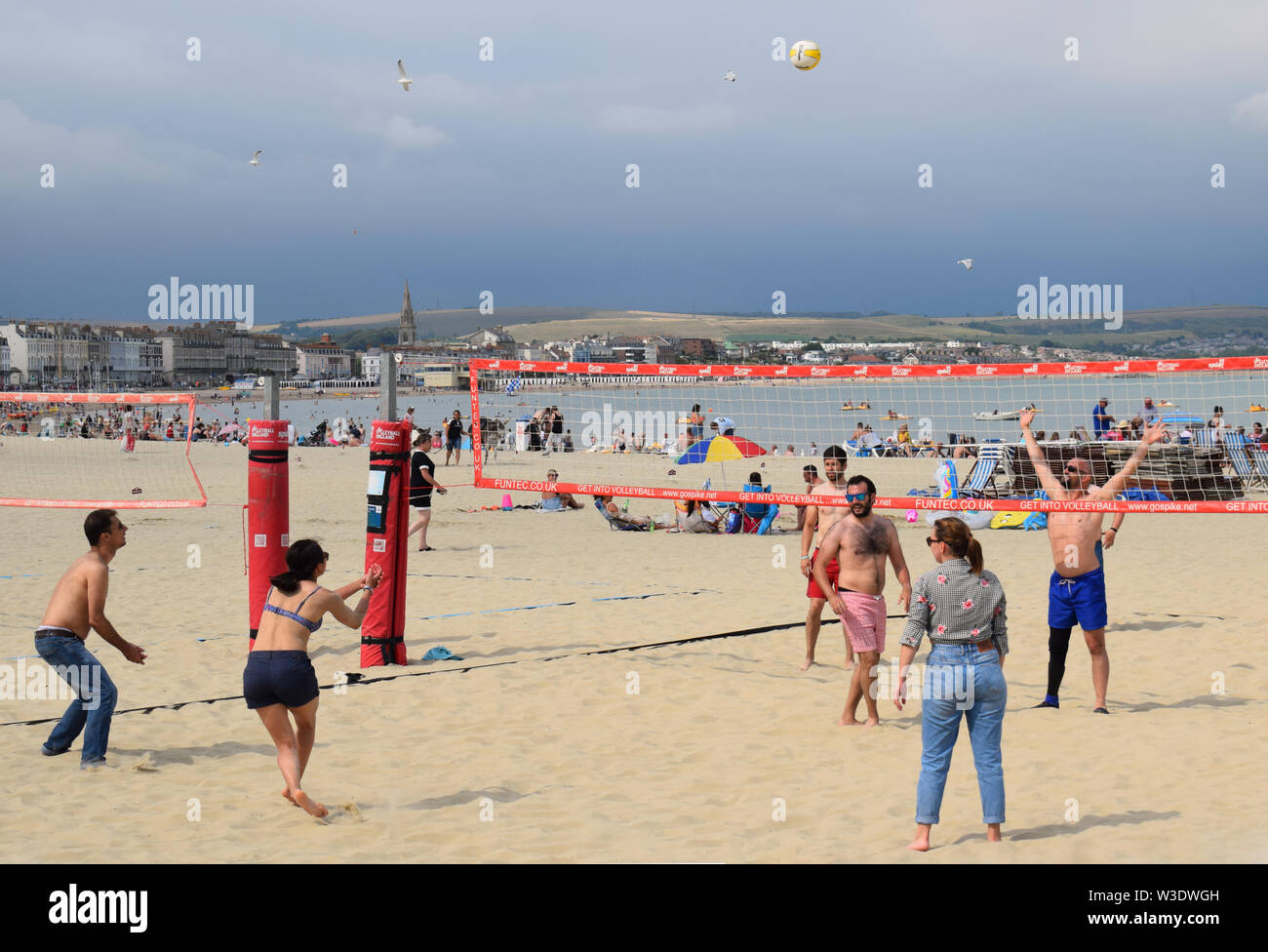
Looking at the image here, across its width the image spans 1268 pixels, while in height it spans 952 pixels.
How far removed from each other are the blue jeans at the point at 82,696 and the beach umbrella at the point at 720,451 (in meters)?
12.6

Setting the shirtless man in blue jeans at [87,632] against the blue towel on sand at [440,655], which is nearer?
the shirtless man in blue jeans at [87,632]

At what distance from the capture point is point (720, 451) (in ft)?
59.2

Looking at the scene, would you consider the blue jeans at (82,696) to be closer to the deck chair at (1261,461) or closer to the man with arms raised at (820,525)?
the man with arms raised at (820,525)

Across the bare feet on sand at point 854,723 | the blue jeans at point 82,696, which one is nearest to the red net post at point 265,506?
the blue jeans at point 82,696

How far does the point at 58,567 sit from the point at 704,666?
7.84 m

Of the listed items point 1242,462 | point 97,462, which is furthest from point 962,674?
point 97,462

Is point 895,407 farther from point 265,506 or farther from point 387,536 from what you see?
point 265,506

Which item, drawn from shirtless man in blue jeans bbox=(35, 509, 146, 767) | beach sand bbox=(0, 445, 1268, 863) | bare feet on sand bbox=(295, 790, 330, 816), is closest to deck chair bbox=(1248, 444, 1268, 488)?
beach sand bbox=(0, 445, 1268, 863)

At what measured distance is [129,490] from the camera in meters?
21.4

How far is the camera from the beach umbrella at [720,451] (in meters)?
17.8

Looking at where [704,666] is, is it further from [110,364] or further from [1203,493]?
[110,364]

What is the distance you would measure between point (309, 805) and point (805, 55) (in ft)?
50.6
